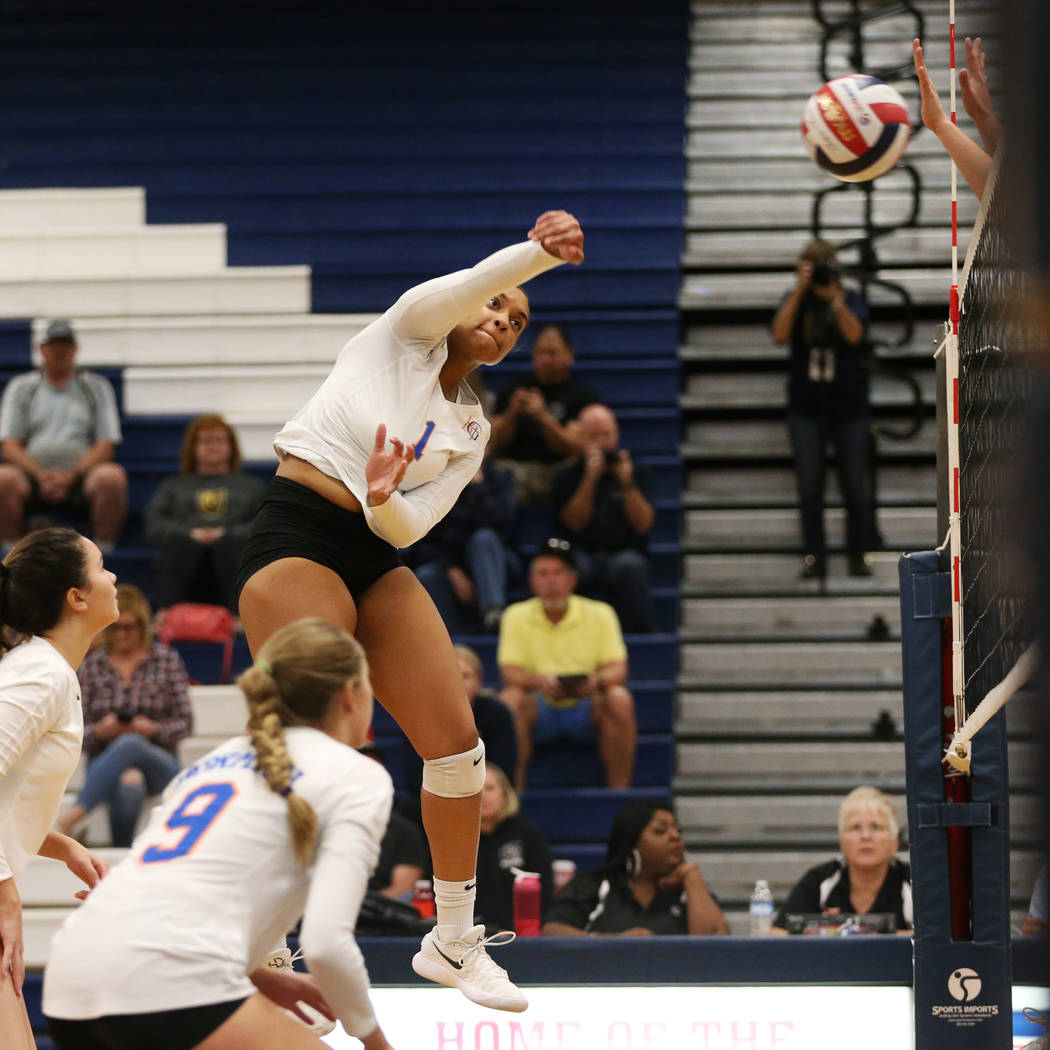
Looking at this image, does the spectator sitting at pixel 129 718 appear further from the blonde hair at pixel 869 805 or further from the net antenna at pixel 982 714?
the net antenna at pixel 982 714

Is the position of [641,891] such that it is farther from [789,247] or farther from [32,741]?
[789,247]

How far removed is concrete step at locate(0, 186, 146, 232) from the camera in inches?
440

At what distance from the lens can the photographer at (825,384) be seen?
28.0 ft

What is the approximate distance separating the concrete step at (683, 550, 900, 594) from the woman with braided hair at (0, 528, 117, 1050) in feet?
18.6

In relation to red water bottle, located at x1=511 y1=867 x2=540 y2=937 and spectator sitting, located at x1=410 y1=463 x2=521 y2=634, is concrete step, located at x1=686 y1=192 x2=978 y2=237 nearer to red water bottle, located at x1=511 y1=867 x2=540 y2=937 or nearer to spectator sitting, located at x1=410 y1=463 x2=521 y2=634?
spectator sitting, located at x1=410 y1=463 x2=521 y2=634

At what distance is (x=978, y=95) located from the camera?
428 centimetres

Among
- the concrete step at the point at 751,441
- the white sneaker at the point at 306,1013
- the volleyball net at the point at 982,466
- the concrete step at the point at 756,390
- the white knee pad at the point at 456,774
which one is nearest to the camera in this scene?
the white sneaker at the point at 306,1013

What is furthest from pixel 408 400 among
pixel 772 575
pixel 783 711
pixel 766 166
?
pixel 766 166

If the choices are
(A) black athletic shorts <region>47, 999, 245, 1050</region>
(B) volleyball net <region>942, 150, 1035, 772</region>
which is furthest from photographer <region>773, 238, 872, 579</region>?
(A) black athletic shorts <region>47, 999, 245, 1050</region>

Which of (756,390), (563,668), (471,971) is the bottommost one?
(471,971)

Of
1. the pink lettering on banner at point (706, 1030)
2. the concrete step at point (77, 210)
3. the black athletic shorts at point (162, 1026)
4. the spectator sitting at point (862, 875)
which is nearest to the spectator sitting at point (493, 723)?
the spectator sitting at point (862, 875)

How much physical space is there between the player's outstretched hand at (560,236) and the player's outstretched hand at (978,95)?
1.18m

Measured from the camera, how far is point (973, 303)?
505 centimetres

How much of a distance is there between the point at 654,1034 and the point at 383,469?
7.38 feet
